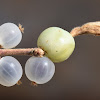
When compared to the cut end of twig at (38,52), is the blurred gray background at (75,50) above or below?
above

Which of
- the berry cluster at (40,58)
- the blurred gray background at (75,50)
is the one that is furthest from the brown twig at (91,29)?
the blurred gray background at (75,50)

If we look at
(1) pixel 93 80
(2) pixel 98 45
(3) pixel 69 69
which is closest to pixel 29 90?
(3) pixel 69 69

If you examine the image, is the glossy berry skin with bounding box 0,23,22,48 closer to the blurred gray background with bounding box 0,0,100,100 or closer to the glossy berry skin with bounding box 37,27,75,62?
the glossy berry skin with bounding box 37,27,75,62

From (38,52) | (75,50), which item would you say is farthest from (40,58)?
(75,50)

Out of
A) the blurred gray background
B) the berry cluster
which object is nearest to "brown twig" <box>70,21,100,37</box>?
the berry cluster

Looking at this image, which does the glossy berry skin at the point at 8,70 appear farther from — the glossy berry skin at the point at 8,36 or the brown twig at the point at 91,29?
the brown twig at the point at 91,29

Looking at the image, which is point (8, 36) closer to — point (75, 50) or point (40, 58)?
point (40, 58)
